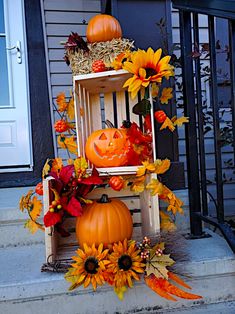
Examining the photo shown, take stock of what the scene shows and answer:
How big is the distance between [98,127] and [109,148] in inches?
14.4

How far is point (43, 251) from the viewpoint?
4.48 feet

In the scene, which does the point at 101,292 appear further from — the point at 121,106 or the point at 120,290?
the point at 121,106

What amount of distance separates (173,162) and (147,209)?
46 cm

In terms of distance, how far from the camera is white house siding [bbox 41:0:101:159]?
2.37 m

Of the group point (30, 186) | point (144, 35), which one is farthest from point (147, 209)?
point (30, 186)

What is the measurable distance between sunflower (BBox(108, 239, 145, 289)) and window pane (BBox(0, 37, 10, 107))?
5.78 ft

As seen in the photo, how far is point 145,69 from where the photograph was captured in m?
1.17

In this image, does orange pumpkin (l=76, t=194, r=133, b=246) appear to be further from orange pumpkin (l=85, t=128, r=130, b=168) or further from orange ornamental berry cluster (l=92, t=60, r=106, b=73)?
orange ornamental berry cluster (l=92, t=60, r=106, b=73)

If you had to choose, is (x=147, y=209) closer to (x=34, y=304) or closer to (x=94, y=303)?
(x=94, y=303)

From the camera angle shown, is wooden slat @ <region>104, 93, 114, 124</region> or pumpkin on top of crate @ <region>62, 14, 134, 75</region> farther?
wooden slat @ <region>104, 93, 114, 124</region>

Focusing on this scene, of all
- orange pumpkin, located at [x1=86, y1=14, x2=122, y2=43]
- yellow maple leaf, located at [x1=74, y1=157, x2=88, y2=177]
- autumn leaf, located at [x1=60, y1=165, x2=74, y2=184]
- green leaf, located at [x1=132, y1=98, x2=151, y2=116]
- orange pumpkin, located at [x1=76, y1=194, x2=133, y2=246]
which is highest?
orange pumpkin, located at [x1=86, y1=14, x2=122, y2=43]

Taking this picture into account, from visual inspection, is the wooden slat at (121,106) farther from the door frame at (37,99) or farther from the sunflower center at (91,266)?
the door frame at (37,99)

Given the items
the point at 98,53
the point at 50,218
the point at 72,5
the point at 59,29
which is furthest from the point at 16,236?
the point at 72,5

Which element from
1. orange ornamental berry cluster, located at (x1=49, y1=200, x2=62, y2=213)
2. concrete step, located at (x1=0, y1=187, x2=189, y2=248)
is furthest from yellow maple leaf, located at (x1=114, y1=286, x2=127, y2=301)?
concrete step, located at (x1=0, y1=187, x2=189, y2=248)
